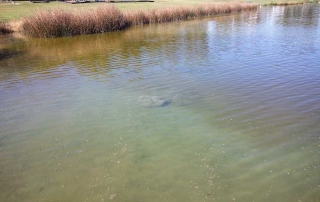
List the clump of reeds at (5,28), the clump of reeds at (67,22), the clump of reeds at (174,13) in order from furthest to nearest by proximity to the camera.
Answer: the clump of reeds at (174,13)
the clump of reeds at (5,28)
the clump of reeds at (67,22)

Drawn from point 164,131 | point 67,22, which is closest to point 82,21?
point 67,22

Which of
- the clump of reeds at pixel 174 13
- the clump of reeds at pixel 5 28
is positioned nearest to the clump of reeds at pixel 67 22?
the clump of reeds at pixel 5 28

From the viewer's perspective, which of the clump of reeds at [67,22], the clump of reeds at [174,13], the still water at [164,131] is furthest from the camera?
the clump of reeds at [174,13]

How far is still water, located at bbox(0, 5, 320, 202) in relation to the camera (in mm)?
4637

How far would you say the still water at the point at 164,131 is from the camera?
464 centimetres

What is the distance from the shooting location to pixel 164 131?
646cm

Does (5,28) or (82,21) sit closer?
(82,21)

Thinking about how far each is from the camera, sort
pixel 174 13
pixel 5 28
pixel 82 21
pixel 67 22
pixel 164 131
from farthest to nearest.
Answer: pixel 174 13
pixel 5 28
pixel 82 21
pixel 67 22
pixel 164 131

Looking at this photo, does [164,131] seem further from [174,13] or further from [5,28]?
[174,13]

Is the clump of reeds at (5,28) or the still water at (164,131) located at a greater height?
the clump of reeds at (5,28)

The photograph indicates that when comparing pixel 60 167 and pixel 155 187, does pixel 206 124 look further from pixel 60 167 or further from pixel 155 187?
pixel 60 167

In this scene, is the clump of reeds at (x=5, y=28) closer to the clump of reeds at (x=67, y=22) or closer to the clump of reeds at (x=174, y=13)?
the clump of reeds at (x=67, y=22)

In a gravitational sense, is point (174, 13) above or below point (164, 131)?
above

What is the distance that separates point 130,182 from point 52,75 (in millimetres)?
Answer: 8994
